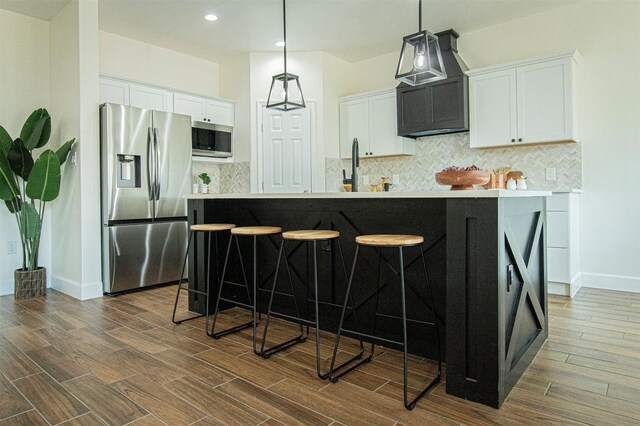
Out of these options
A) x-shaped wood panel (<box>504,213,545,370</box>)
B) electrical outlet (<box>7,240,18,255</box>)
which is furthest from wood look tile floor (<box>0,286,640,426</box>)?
electrical outlet (<box>7,240,18,255</box>)

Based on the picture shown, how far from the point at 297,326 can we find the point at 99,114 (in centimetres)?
290

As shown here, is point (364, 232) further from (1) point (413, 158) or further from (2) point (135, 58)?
(2) point (135, 58)

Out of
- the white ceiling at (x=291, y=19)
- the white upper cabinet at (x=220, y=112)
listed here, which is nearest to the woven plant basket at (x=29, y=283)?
the white ceiling at (x=291, y=19)

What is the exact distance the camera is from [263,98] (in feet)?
18.9

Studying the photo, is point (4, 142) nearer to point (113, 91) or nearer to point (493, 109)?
point (113, 91)

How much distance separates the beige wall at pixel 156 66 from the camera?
5.07 m

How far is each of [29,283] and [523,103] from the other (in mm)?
5232

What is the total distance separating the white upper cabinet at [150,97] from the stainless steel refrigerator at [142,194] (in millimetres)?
632

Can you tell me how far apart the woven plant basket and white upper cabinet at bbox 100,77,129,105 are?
1921 mm

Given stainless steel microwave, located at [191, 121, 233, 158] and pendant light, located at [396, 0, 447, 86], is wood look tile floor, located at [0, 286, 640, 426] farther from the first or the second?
stainless steel microwave, located at [191, 121, 233, 158]

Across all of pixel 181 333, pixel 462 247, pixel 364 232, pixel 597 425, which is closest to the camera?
pixel 597 425

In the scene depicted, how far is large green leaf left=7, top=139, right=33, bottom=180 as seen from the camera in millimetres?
3910

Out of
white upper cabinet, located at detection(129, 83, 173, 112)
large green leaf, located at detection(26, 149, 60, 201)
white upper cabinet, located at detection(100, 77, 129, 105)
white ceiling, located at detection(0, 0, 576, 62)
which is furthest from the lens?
white upper cabinet, located at detection(129, 83, 173, 112)

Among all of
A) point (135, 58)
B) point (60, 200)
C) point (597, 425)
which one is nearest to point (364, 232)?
point (597, 425)
